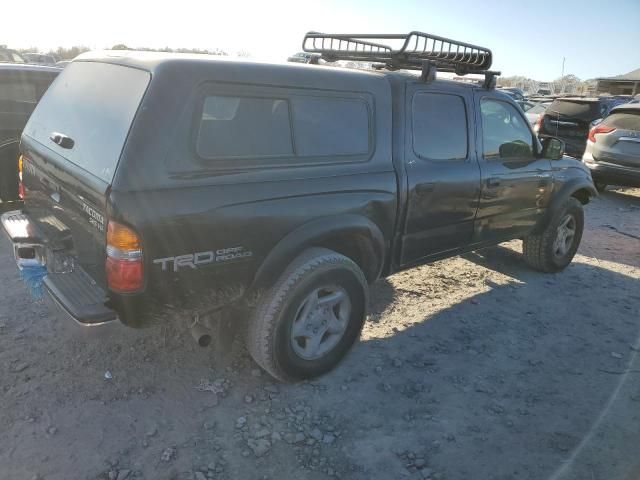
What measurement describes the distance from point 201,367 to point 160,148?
60.7 inches

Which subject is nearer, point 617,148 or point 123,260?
point 123,260

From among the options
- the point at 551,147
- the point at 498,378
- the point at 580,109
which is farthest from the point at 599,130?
the point at 498,378

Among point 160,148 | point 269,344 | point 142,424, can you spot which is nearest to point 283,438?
point 269,344

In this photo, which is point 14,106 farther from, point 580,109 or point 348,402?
point 580,109

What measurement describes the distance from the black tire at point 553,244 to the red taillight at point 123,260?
4038 mm

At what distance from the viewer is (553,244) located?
16.8ft

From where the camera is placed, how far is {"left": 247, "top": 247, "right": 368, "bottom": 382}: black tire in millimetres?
2846

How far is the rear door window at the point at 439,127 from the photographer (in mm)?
3506

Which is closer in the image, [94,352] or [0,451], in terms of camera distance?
[0,451]

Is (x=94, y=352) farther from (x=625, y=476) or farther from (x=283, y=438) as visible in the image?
(x=625, y=476)

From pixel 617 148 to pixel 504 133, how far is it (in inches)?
214

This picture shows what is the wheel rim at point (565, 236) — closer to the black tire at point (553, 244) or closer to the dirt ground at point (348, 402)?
the black tire at point (553, 244)

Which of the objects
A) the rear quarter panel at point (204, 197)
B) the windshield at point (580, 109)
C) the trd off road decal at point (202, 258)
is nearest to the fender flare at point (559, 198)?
the rear quarter panel at point (204, 197)

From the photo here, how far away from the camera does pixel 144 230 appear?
2.28m
